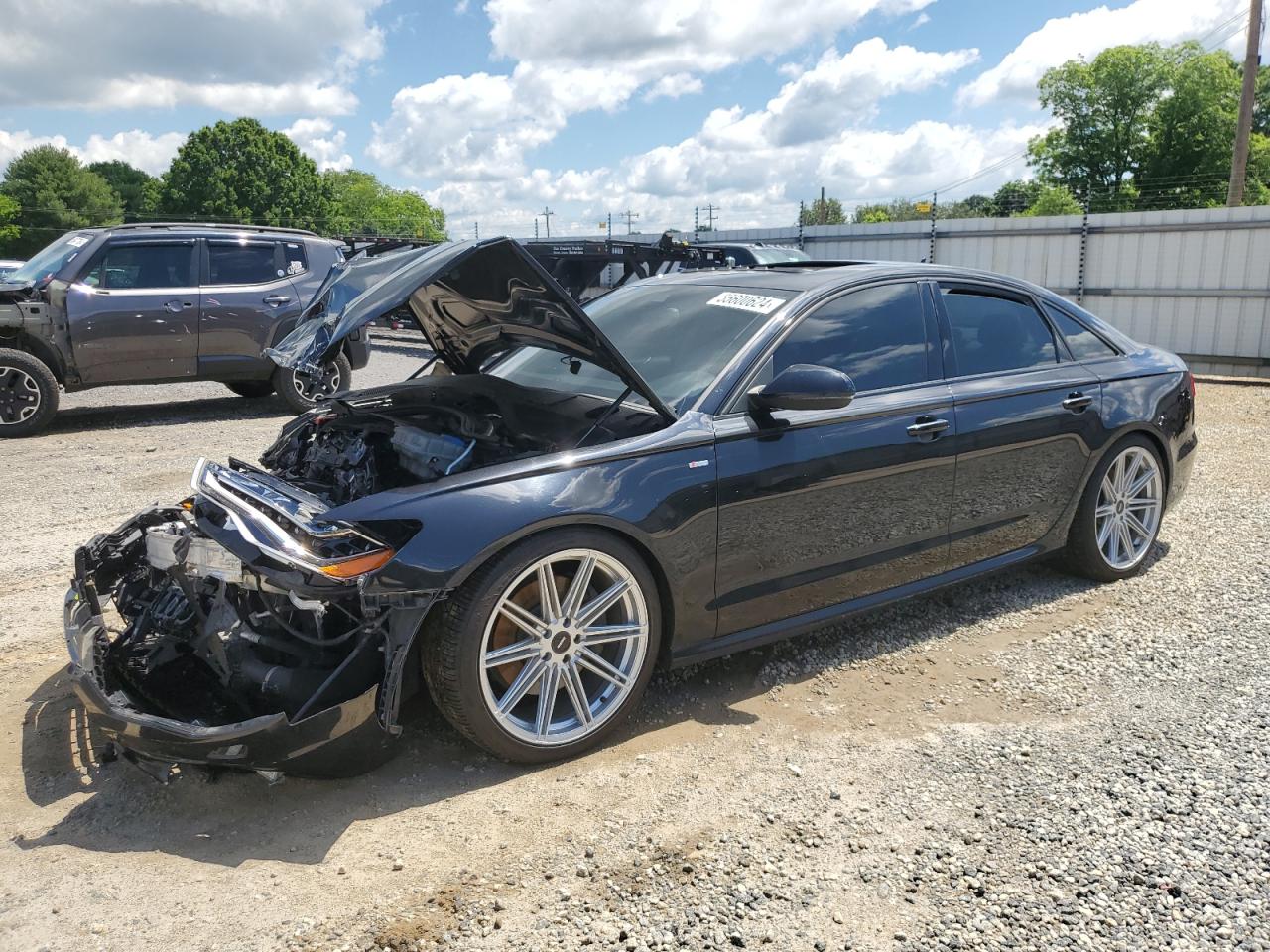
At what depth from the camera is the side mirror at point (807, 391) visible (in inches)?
133

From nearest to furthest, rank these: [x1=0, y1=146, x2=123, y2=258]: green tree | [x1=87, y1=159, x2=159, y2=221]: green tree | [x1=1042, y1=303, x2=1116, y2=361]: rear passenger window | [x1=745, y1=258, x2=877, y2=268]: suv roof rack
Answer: [x1=745, y1=258, x2=877, y2=268]: suv roof rack → [x1=1042, y1=303, x2=1116, y2=361]: rear passenger window → [x1=0, y1=146, x2=123, y2=258]: green tree → [x1=87, y1=159, x2=159, y2=221]: green tree

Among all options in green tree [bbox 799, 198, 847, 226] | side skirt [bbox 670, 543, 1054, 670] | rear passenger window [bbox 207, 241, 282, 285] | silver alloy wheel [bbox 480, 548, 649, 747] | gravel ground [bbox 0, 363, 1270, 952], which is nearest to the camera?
gravel ground [bbox 0, 363, 1270, 952]

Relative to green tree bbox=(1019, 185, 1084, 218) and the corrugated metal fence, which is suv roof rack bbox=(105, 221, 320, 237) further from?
green tree bbox=(1019, 185, 1084, 218)

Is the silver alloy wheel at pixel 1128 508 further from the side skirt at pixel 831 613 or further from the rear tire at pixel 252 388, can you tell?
the rear tire at pixel 252 388

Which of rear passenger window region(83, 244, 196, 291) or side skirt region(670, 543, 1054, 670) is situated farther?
rear passenger window region(83, 244, 196, 291)

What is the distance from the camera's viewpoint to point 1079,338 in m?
4.82

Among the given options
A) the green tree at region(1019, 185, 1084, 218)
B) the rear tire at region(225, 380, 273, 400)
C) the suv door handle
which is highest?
the green tree at region(1019, 185, 1084, 218)

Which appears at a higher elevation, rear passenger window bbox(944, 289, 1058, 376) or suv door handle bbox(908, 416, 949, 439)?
rear passenger window bbox(944, 289, 1058, 376)

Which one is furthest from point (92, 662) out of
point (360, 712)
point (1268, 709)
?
point (1268, 709)

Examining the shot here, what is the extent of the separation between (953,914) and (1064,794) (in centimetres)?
77

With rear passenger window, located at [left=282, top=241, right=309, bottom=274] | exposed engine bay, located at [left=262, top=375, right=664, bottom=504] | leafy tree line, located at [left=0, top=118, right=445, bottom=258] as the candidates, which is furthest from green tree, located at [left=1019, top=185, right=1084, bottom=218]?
exposed engine bay, located at [left=262, top=375, right=664, bottom=504]

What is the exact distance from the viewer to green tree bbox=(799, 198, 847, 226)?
33.2 m

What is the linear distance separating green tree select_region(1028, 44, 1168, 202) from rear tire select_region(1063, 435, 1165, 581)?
165 ft

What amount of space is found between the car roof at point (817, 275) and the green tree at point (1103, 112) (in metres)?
51.3
